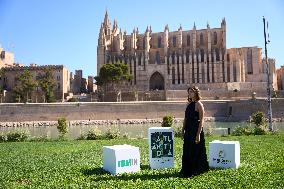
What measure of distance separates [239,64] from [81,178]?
62.7 m

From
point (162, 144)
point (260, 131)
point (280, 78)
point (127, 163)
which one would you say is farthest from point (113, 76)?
point (127, 163)

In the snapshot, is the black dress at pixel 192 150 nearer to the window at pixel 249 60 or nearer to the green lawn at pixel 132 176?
the green lawn at pixel 132 176

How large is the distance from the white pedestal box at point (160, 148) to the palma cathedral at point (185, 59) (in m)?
58.0

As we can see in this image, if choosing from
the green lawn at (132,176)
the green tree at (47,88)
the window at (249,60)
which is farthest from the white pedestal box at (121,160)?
the window at (249,60)

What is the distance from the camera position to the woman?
749cm

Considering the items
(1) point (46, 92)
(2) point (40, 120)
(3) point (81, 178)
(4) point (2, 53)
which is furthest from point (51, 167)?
(4) point (2, 53)

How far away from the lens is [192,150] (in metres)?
7.60

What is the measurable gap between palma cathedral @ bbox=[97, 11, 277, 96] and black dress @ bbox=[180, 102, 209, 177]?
58.5m

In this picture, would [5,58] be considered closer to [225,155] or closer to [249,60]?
[249,60]

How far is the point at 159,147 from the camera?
8531mm

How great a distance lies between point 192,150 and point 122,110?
4224cm

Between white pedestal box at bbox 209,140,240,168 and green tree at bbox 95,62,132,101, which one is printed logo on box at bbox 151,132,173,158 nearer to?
white pedestal box at bbox 209,140,240,168

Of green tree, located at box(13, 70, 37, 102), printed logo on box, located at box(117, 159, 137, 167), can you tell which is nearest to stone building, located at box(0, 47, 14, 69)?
green tree, located at box(13, 70, 37, 102)

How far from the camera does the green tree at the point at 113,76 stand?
209ft
